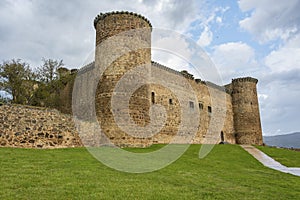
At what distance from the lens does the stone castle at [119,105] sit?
1423 cm

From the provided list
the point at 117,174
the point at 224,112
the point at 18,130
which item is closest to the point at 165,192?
the point at 117,174

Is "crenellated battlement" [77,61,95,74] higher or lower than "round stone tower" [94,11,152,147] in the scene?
higher

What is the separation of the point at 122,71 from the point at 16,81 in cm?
1010

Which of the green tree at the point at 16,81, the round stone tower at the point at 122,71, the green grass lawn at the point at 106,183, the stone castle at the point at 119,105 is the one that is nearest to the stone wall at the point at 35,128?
the stone castle at the point at 119,105

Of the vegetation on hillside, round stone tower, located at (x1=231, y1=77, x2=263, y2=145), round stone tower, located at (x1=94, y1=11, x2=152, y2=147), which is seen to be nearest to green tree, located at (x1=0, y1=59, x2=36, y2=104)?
the vegetation on hillside

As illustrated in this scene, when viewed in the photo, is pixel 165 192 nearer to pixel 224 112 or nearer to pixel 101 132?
pixel 101 132

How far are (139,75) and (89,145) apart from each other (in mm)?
5508

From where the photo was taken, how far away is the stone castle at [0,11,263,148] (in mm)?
14234

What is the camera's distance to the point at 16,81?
867 inches

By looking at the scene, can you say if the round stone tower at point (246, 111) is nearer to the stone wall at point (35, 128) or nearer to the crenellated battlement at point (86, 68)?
the crenellated battlement at point (86, 68)

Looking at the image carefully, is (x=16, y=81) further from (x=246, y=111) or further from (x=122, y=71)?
(x=246, y=111)

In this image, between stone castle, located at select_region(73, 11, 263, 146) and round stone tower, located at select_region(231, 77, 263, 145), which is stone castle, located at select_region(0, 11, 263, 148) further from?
round stone tower, located at select_region(231, 77, 263, 145)

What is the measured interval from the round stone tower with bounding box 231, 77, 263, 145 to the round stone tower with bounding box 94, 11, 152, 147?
903 inches

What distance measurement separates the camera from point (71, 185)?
6781mm
